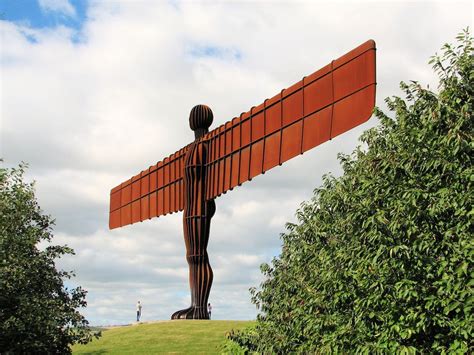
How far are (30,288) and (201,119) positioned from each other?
9160mm

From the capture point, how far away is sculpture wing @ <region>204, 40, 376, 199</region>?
1652cm

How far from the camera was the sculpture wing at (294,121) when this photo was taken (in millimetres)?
16516

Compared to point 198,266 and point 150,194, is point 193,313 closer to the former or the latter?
point 198,266

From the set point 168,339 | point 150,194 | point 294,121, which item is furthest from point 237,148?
point 168,339

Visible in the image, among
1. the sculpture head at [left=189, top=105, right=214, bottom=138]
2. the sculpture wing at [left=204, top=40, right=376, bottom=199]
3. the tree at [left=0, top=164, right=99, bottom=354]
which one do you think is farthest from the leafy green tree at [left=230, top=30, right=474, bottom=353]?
the sculpture head at [left=189, top=105, right=214, bottom=138]

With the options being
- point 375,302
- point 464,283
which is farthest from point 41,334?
point 464,283

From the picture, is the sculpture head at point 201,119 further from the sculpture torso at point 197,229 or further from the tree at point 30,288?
the tree at point 30,288

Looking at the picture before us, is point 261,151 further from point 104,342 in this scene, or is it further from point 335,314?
point 104,342

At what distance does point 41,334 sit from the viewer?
18.1 m

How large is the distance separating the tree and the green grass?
13.2ft

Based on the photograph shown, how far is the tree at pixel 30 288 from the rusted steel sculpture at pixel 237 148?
18.5 ft

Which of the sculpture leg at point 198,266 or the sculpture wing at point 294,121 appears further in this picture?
the sculpture leg at point 198,266

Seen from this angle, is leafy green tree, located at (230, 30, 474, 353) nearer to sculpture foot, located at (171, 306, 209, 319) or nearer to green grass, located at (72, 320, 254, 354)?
green grass, located at (72, 320, 254, 354)

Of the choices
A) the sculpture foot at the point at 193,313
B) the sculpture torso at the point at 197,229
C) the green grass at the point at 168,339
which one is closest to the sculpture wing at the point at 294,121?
the sculpture torso at the point at 197,229
